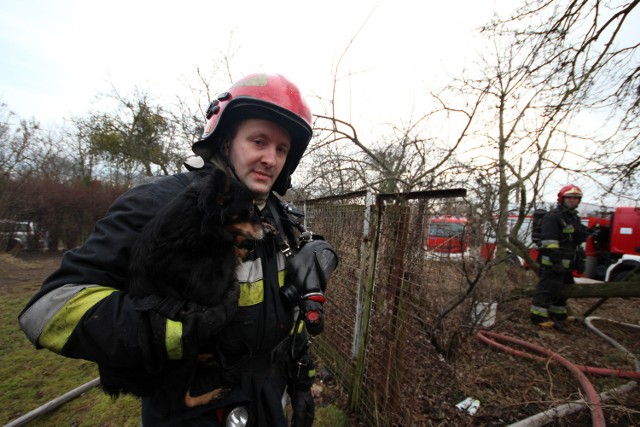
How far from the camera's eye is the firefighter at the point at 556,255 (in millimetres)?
5150

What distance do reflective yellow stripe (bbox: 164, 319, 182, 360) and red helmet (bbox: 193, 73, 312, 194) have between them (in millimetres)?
920

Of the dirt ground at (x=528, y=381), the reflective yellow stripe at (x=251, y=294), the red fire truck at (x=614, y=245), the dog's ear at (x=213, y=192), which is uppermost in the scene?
the dog's ear at (x=213, y=192)

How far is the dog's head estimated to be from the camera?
3.70 feet

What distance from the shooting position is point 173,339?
3.30 feet

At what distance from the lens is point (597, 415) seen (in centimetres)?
229

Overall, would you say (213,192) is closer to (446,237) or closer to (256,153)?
(256,153)

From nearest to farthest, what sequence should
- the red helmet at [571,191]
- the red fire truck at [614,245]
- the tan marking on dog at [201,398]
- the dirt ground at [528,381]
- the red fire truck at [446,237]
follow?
the tan marking on dog at [201,398] → the red fire truck at [446,237] → the dirt ground at [528,381] → the red helmet at [571,191] → the red fire truck at [614,245]

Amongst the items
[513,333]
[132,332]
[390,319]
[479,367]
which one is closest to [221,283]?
[132,332]

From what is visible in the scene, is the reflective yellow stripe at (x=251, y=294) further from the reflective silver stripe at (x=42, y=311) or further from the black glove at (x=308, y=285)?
the reflective silver stripe at (x=42, y=311)

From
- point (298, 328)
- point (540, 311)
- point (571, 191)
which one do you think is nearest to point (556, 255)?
point (540, 311)

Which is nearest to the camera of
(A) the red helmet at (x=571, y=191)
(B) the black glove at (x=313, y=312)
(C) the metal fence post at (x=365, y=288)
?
(B) the black glove at (x=313, y=312)

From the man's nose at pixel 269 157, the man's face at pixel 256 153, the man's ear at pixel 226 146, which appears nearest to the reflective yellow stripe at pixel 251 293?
the man's face at pixel 256 153

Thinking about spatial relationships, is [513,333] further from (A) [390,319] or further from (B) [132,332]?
(B) [132,332]

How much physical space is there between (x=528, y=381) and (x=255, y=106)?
4.30 metres
